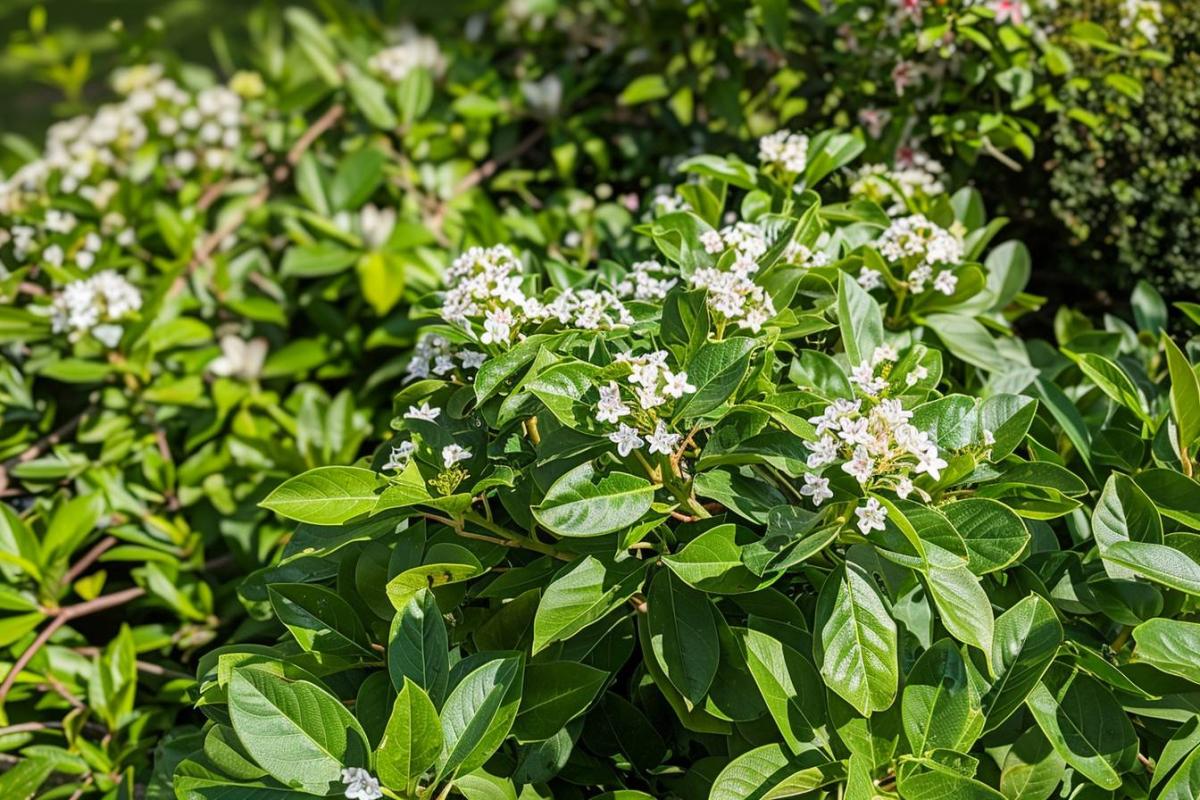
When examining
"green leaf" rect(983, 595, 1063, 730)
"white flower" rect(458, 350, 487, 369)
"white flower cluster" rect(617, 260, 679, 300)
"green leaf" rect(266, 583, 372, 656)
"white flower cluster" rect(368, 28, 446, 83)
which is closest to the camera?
"green leaf" rect(983, 595, 1063, 730)

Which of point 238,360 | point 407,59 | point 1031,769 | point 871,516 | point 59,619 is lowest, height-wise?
point 59,619

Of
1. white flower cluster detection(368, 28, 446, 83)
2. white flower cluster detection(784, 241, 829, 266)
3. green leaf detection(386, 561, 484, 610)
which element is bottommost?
green leaf detection(386, 561, 484, 610)

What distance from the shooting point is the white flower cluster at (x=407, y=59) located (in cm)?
260

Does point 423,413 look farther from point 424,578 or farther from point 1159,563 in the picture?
point 1159,563

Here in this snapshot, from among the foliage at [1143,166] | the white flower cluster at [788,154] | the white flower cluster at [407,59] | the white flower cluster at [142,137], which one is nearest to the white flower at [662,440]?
the white flower cluster at [788,154]

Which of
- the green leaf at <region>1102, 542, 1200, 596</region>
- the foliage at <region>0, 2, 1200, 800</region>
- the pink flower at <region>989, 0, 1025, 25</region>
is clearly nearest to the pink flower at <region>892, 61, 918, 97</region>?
the foliage at <region>0, 2, 1200, 800</region>

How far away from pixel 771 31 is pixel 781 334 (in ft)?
3.81

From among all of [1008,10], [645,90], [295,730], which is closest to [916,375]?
[295,730]

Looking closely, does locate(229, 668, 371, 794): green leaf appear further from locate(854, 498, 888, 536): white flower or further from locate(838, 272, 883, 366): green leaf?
locate(838, 272, 883, 366): green leaf

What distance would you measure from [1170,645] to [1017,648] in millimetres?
152

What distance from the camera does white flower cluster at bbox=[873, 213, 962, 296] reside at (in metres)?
1.46

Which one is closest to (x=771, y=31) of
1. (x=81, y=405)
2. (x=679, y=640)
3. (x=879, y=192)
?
(x=879, y=192)

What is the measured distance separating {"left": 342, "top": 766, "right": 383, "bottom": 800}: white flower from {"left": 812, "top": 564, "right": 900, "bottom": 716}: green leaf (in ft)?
1.47

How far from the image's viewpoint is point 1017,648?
1062 millimetres
